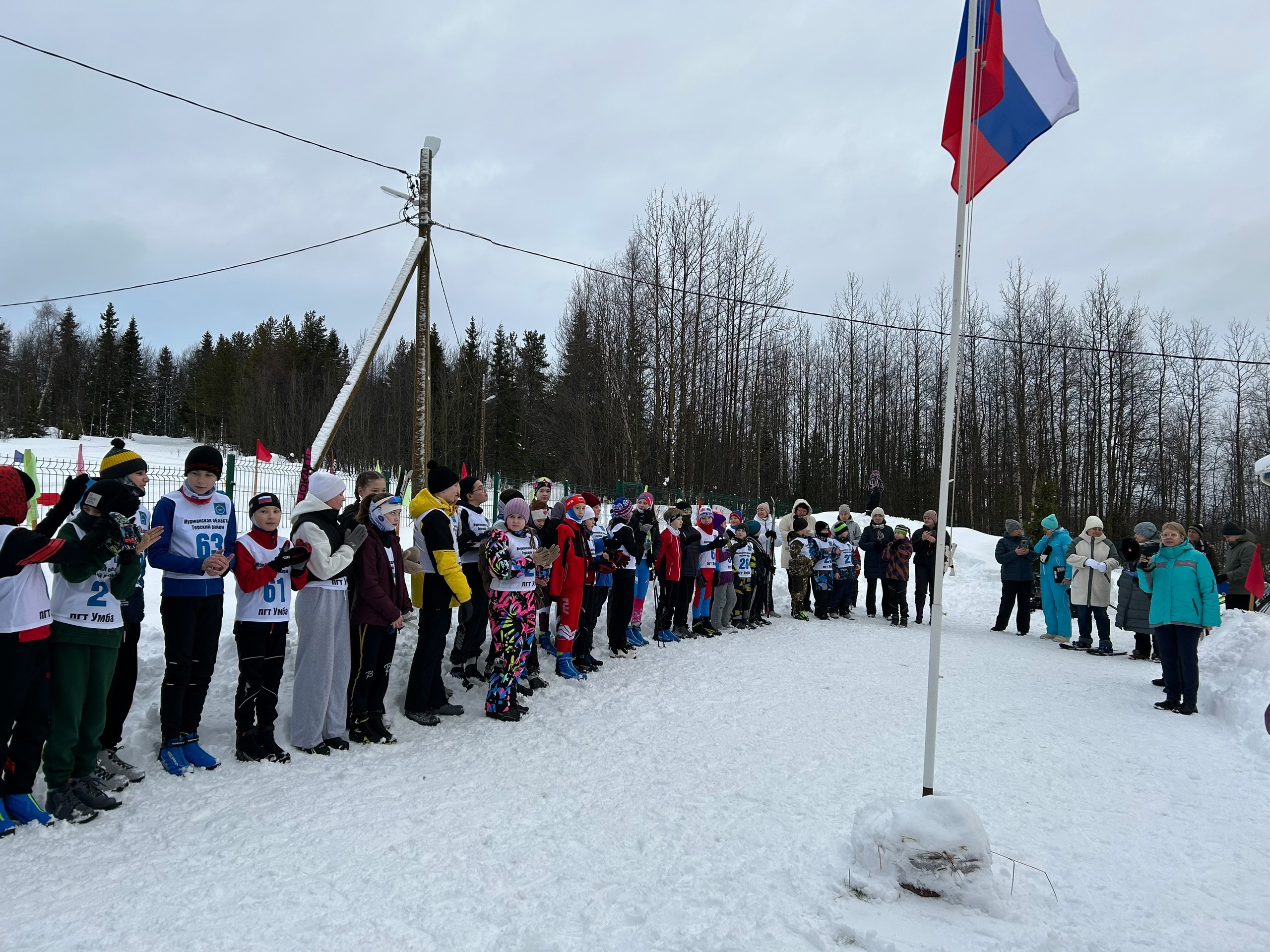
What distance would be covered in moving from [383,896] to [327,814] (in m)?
1.06

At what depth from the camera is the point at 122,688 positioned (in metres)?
4.66

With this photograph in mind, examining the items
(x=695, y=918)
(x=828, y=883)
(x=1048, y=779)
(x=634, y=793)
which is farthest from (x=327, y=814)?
(x=1048, y=779)

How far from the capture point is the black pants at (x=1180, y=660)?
280 inches

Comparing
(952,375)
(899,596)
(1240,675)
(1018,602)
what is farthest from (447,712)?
(1018,602)

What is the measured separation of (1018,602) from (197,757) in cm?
1259

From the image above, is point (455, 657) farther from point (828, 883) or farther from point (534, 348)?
point (534, 348)

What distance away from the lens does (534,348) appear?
Result: 55.7m

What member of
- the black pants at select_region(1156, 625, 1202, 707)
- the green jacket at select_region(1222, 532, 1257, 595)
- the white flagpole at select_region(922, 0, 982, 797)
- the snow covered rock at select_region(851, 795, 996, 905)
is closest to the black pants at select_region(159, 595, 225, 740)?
the snow covered rock at select_region(851, 795, 996, 905)

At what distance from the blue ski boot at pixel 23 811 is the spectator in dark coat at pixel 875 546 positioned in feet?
40.3

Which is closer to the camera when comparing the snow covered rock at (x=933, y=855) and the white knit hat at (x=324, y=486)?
the snow covered rock at (x=933, y=855)

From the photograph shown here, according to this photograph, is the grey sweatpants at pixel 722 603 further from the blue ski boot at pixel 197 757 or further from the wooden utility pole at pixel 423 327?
the blue ski boot at pixel 197 757

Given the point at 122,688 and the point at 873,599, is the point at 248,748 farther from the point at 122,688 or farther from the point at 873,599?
the point at 873,599

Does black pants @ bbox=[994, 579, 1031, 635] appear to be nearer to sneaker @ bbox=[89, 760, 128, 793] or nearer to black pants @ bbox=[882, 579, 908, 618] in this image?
black pants @ bbox=[882, 579, 908, 618]

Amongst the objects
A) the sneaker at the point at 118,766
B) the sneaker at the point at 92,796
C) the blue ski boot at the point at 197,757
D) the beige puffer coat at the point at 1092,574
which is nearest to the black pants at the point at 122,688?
the sneaker at the point at 118,766
